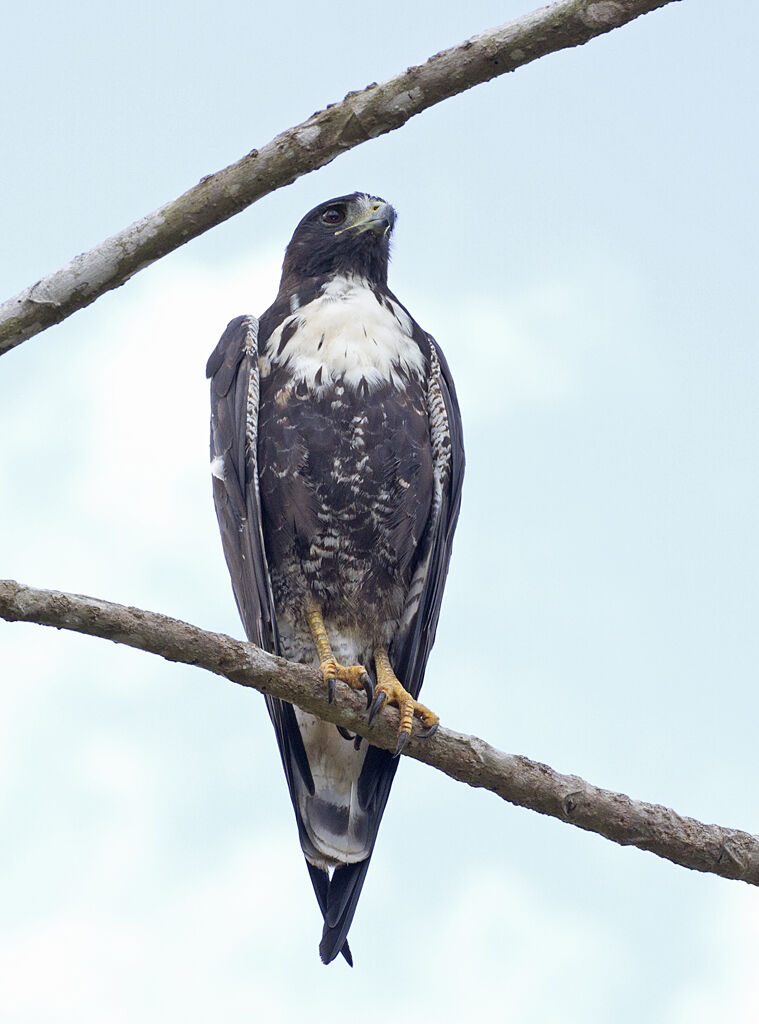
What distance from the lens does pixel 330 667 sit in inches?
212

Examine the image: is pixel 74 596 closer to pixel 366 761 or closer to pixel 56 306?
pixel 56 306

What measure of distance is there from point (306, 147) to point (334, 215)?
3.25 m

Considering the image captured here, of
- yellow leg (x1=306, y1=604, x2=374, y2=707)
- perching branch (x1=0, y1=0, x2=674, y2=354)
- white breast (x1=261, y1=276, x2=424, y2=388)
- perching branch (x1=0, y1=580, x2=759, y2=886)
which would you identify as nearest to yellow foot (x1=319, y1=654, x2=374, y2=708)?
yellow leg (x1=306, y1=604, x2=374, y2=707)

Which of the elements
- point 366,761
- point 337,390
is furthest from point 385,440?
point 366,761

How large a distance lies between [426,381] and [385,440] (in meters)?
0.60

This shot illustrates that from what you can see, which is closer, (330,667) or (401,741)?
(401,741)

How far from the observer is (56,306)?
3.95 metres

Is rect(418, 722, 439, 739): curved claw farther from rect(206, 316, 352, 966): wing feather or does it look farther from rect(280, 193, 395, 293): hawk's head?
rect(280, 193, 395, 293): hawk's head

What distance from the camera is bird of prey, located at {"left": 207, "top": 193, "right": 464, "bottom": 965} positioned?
5.86m

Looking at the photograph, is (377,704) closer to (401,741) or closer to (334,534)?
(401,741)

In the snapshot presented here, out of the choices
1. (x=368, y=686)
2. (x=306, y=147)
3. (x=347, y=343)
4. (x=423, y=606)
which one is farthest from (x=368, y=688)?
(x=306, y=147)

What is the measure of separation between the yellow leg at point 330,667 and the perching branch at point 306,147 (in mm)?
1713

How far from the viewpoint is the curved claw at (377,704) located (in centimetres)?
505

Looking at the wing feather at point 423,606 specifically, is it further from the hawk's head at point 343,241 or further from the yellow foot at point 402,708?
the hawk's head at point 343,241
